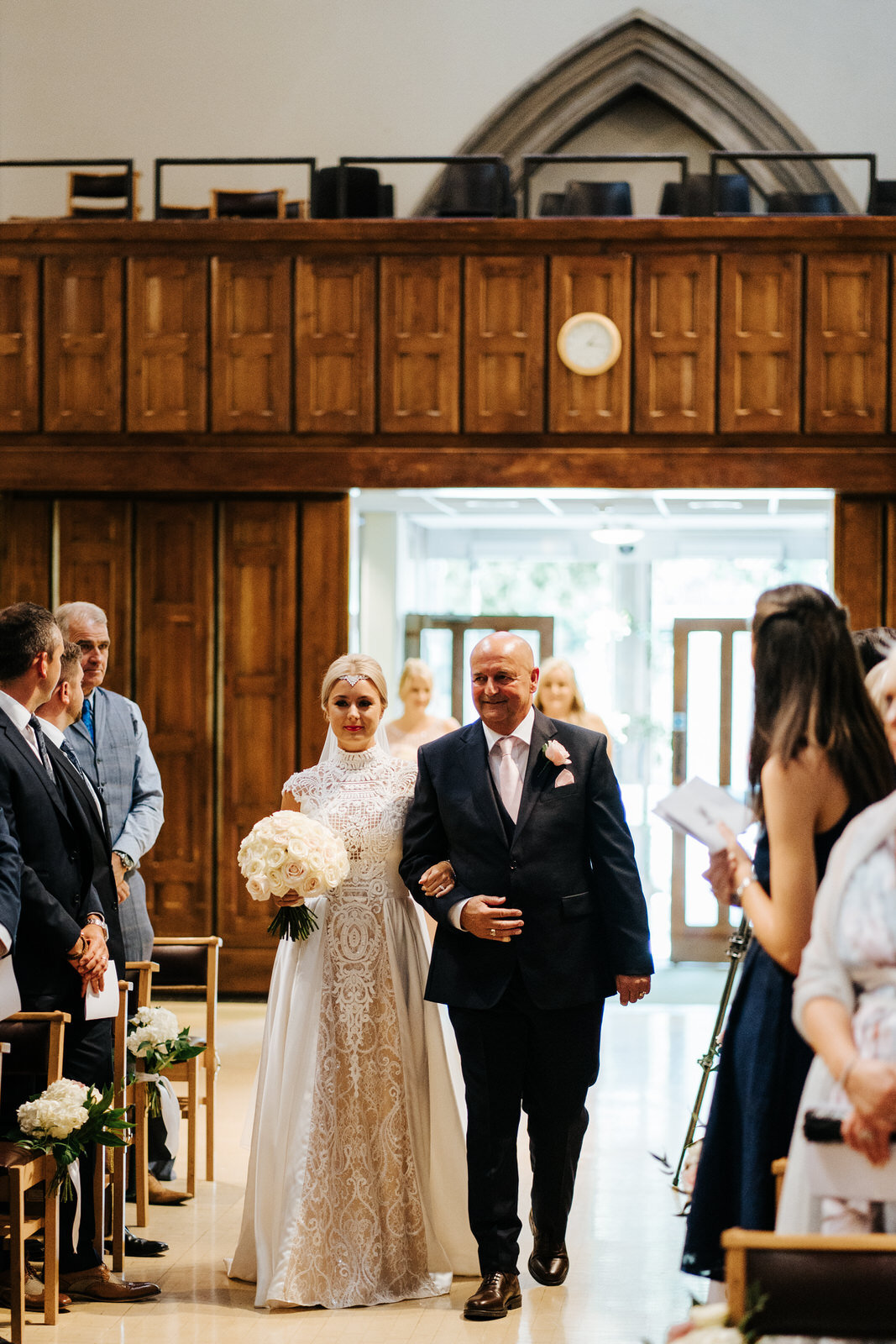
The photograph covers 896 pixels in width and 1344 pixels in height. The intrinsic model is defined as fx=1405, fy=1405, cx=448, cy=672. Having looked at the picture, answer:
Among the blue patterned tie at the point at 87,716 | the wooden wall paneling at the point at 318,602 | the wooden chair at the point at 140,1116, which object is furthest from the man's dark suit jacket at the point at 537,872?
the wooden wall paneling at the point at 318,602

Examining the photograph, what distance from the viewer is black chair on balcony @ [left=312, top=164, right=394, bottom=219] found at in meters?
8.98

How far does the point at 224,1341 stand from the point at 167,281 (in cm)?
661

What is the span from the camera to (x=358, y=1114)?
3967mm

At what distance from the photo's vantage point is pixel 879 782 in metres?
2.48

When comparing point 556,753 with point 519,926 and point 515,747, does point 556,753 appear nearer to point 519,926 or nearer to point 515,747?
point 515,747

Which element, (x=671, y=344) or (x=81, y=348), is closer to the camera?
(x=671, y=344)

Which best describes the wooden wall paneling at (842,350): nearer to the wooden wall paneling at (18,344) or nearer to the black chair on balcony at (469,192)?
the black chair on balcony at (469,192)

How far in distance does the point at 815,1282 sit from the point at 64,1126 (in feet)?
7.42

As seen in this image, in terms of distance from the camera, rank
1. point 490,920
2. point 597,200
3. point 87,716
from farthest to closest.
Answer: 1. point 597,200
2. point 87,716
3. point 490,920

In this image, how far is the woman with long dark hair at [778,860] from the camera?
2.45m

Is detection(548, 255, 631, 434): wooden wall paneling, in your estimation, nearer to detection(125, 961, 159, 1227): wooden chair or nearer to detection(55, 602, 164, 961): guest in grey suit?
detection(55, 602, 164, 961): guest in grey suit

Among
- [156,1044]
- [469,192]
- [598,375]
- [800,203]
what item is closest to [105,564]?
[598,375]

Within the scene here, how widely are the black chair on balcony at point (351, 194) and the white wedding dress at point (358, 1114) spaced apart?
591cm

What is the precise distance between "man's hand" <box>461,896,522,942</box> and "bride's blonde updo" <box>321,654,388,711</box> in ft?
2.29
